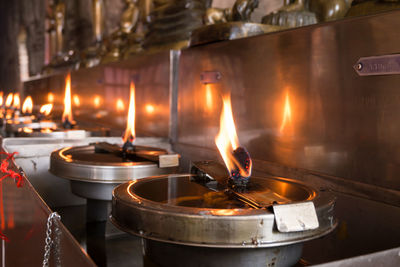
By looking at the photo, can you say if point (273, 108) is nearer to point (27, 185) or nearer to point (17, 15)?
point (27, 185)

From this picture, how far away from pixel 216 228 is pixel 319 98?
66cm

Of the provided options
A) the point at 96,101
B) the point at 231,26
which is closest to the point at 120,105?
the point at 96,101

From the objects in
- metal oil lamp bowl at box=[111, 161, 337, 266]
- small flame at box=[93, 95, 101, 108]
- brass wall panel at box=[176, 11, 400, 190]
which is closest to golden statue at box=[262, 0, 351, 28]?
brass wall panel at box=[176, 11, 400, 190]

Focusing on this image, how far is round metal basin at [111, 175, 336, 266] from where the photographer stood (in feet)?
1.83

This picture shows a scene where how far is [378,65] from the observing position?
0.93 metres

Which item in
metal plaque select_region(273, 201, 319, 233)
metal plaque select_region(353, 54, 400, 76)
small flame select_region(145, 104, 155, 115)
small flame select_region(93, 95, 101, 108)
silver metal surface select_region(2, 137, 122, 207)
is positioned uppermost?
metal plaque select_region(353, 54, 400, 76)

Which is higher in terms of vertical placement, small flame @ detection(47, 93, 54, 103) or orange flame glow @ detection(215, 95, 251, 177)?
small flame @ detection(47, 93, 54, 103)

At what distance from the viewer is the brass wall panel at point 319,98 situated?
3.04 ft

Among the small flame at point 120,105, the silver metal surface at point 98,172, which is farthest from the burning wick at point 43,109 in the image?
the silver metal surface at point 98,172

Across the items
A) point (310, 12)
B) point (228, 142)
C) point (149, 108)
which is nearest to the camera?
point (228, 142)

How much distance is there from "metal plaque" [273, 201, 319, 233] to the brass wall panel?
1.33 feet

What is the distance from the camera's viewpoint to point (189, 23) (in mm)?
2328

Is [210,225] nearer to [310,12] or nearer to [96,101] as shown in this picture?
[310,12]

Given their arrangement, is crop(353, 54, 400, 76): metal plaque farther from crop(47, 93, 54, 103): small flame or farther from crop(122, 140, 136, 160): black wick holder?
crop(47, 93, 54, 103): small flame
